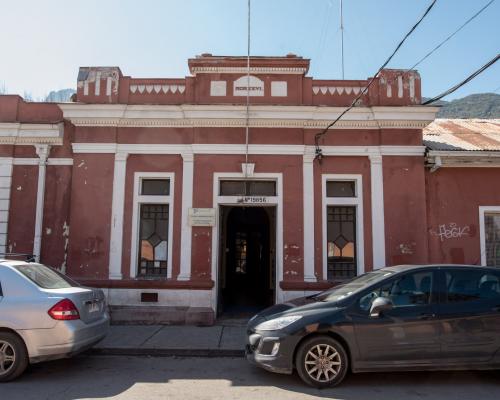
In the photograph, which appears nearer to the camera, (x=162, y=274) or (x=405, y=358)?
(x=405, y=358)

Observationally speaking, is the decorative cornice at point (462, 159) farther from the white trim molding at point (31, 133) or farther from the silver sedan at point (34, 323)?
the white trim molding at point (31, 133)

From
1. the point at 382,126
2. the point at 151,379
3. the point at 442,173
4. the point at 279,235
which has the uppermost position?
the point at 382,126

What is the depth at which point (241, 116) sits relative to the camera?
10.3 m

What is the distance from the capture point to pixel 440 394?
555cm

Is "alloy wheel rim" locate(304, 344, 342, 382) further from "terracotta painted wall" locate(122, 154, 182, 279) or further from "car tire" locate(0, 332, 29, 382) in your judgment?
"terracotta painted wall" locate(122, 154, 182, 279)

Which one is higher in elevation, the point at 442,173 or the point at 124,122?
the point at 124,122

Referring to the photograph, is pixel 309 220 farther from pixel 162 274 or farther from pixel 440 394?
pixel 440 394

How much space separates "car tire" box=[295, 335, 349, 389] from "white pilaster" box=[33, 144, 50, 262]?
715 cm

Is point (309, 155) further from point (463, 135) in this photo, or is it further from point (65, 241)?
point (65, 241)

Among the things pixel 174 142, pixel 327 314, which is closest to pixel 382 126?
pixel 174 142

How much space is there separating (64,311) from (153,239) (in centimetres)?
435

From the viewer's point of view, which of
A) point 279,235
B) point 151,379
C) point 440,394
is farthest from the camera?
point 279,235

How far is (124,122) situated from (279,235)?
4.45 m

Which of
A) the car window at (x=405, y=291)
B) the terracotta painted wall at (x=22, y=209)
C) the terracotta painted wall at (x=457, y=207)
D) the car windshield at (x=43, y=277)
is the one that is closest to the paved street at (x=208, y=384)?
the car window at (x=405, y=291)
